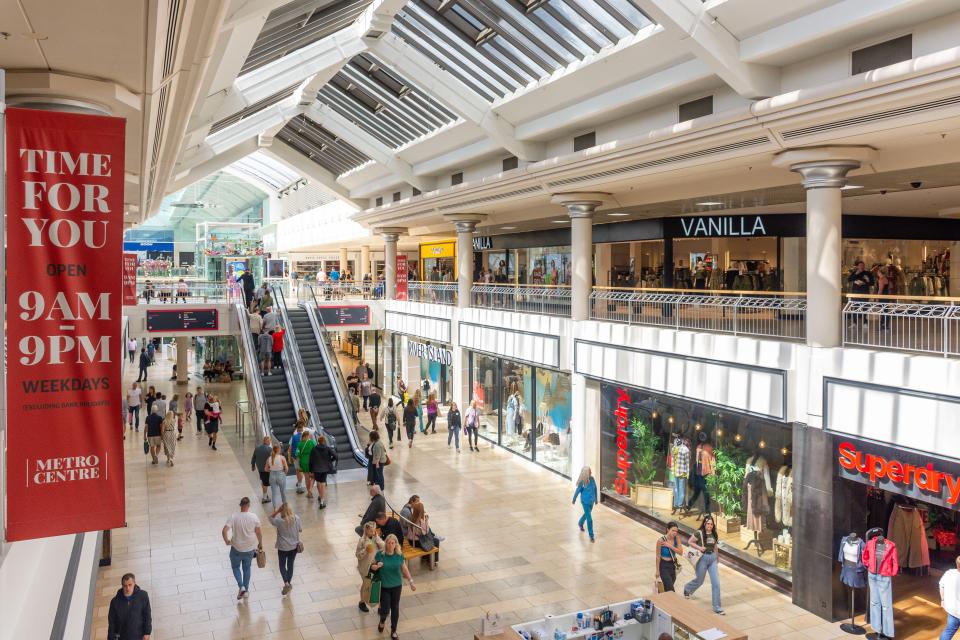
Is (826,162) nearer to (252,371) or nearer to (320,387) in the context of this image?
(320,387)

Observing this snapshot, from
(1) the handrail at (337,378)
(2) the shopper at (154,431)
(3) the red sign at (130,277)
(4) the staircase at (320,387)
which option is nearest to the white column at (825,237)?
(4) the staircase at (320,387)

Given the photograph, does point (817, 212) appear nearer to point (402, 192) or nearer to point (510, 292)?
point (510, 292)

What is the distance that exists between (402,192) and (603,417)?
526 inches

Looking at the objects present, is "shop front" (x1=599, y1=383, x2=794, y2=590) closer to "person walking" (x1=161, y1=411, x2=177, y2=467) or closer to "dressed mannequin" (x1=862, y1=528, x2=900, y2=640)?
"dressed mannequin" (x1=862, y1=528, x2=900, y2=640)

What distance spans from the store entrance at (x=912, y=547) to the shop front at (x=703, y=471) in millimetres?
998

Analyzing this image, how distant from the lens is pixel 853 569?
9.80 m

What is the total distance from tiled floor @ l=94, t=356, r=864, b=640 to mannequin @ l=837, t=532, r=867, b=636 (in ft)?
0.80

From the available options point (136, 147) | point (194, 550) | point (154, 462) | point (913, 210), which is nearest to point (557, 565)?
point (194, 550)

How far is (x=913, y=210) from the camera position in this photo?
58.4 ft

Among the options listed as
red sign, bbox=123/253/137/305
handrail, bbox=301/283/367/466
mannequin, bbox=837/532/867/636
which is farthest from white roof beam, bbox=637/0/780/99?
red sign, bbox=123/253/137/305

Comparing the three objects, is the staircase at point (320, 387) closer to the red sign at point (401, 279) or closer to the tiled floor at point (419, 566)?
the tiled floor at point (419, 566)

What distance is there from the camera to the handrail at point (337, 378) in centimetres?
1767

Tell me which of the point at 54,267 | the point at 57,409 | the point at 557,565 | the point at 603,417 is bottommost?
the point at 557,565

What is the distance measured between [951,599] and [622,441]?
7.05 meters
